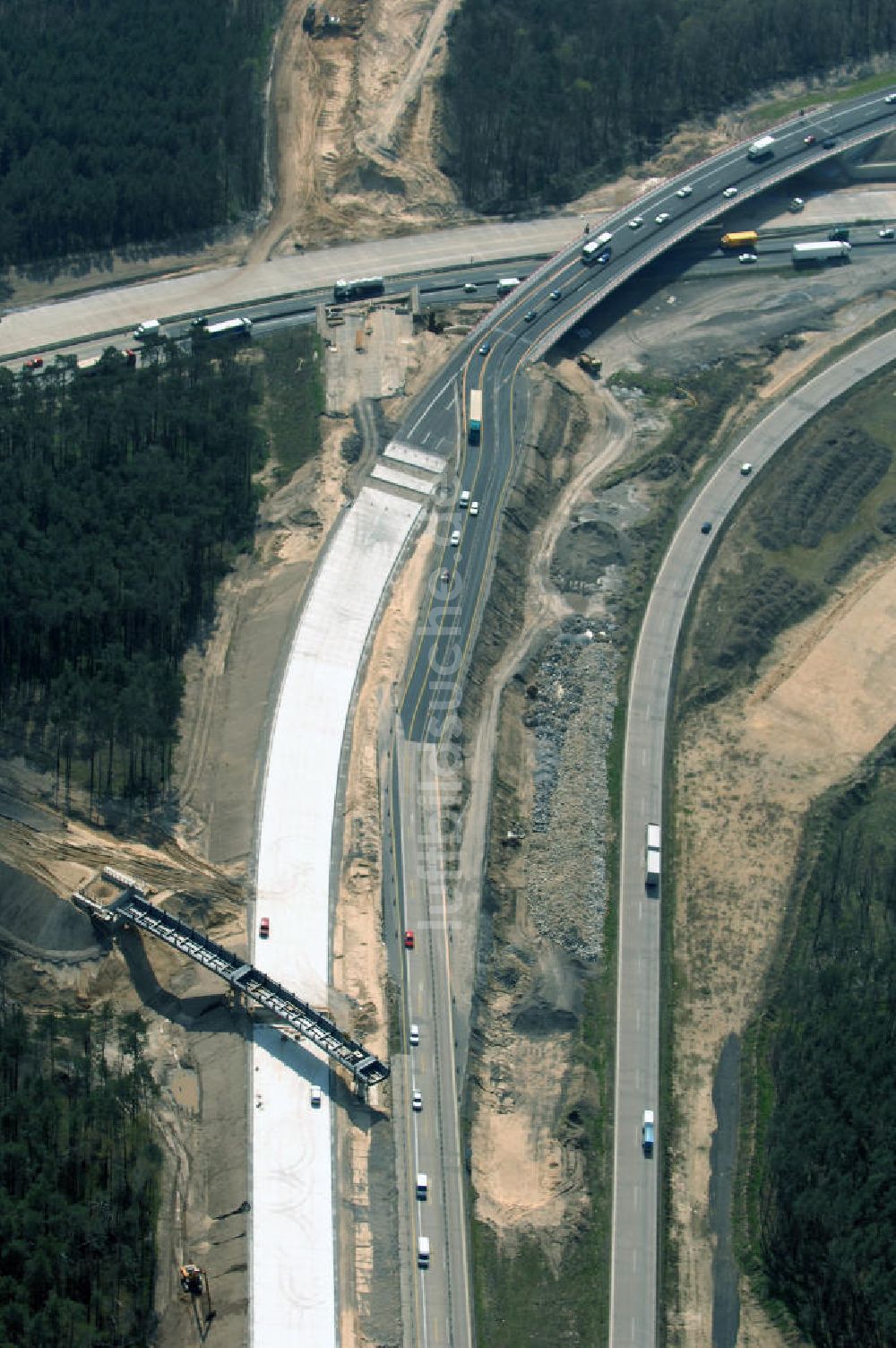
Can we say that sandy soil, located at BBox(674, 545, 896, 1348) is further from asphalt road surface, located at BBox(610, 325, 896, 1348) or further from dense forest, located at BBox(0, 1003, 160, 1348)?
dense forest, located at BBox(0, 1003, 160, 1348)

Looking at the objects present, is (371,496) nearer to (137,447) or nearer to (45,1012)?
(137,447)

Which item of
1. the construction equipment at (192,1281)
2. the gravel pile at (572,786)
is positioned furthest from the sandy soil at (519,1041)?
the construction equipment at (192,1281)

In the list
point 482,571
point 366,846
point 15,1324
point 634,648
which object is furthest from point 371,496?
point 15,1324

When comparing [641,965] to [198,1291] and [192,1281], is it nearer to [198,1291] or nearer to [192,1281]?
[198,1291]

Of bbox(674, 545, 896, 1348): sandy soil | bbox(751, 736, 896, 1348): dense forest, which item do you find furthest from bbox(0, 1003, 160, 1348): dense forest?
bbox(751, 736, 896, 1348): dense forest

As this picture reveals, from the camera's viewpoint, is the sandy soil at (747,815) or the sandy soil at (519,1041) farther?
the sandy soil at (747,815)

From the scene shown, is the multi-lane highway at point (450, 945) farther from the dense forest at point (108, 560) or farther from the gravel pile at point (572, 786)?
the dense forest at point (108, 560)
